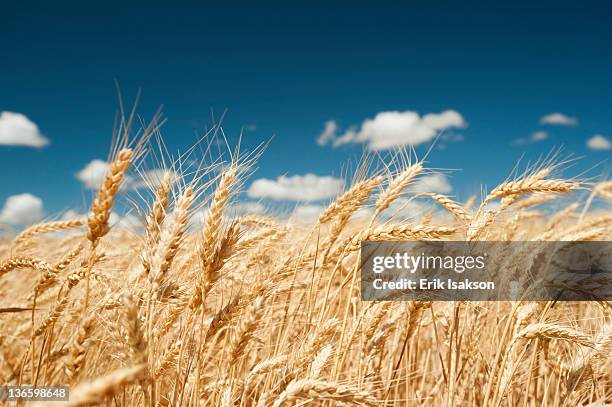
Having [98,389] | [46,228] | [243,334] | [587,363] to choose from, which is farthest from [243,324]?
[46,228]

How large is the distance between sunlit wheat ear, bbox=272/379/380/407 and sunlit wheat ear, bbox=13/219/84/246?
2.50 m

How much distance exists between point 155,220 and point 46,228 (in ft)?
6.73

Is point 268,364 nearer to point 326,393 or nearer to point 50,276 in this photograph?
point 326,393

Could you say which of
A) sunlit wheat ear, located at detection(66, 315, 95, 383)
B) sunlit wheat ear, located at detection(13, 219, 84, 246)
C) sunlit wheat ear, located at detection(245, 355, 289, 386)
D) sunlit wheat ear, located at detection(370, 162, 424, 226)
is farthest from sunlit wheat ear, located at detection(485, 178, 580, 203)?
sunlit wheat ear, located at detection(13, 219, 84, 246)

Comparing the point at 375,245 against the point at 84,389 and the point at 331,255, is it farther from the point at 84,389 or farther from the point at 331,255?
the point at 84,389

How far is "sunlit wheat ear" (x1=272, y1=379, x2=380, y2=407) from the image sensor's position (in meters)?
1.34

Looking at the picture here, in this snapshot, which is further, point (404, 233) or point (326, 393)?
point (404, 233)

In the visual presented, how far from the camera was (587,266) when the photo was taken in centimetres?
231

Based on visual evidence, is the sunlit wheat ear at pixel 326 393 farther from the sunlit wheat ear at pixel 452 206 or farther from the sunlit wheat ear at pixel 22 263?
the sunlit wheat ear at pixel 22 263

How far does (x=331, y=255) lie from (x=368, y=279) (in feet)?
0.85

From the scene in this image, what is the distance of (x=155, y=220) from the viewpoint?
5.98 ft

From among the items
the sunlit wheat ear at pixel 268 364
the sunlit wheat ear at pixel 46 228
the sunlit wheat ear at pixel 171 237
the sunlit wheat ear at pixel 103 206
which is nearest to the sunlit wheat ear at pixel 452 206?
the sunlit wheat ear at pixel 268 364

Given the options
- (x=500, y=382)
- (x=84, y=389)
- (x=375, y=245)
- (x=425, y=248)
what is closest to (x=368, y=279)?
(x=375, y=245)

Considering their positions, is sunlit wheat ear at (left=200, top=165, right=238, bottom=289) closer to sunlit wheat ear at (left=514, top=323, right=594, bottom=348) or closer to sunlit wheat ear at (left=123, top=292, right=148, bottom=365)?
sunlit wheat ear at (left=123, top=292, right=148, bottom=365)
